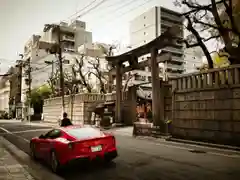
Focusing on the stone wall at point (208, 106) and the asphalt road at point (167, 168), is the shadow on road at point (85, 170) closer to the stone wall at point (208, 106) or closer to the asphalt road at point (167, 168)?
the asphalt road at point (167, 168)

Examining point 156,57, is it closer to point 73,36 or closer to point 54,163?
point 54,163

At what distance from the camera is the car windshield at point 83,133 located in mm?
7766

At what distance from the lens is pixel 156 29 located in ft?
244

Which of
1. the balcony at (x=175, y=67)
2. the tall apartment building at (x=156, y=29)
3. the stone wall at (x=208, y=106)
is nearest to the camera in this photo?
the stone wall at (x=208, y=106)

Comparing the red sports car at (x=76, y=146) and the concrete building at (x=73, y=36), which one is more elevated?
the concrete building at (x=73, y=36)

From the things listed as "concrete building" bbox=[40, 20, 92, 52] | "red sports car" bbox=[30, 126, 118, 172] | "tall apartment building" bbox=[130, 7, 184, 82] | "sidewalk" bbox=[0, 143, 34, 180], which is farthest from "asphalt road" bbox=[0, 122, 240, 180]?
"concrete building" bbox=[40, 20, 92, 52]

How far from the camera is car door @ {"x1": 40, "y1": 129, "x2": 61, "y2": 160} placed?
27.0ft

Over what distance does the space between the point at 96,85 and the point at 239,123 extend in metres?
46.9

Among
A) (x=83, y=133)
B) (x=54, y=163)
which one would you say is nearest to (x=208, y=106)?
(x=83, y=133)

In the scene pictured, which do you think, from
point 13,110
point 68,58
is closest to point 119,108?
point 68,58

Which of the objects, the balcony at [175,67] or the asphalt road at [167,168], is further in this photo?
the balcony at [175,67]

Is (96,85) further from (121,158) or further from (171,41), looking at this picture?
(121,158)

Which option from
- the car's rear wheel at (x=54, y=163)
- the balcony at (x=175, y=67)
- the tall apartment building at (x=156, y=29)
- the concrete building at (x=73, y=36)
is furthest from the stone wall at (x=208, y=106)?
the concrete building at (x=73, y=36)

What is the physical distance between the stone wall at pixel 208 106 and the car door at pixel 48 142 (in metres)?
7.99
